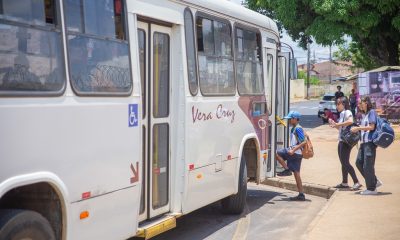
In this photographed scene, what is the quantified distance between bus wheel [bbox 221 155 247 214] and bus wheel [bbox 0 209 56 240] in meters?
4.71

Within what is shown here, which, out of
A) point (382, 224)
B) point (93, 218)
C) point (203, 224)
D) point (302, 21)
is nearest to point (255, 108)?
point (203, 224)

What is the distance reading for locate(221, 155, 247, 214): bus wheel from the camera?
9648 millimetres

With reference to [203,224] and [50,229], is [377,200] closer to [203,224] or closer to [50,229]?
[203,224]

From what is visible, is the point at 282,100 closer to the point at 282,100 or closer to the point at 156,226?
the point at 282,100

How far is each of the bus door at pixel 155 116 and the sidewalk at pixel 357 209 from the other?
211cm

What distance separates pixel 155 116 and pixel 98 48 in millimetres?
1525

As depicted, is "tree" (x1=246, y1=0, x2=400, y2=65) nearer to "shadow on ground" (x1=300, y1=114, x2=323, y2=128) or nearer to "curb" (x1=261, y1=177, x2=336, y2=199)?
"shadow on ground" (x1=300, y1=114, x2=323, y2=128)

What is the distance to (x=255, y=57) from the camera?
10180 mm

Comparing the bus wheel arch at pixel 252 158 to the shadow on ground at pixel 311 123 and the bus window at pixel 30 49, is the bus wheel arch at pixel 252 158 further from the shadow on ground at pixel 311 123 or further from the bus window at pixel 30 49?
the shadow on ground at pixel 311 123

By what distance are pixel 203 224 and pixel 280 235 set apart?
118 centimetres

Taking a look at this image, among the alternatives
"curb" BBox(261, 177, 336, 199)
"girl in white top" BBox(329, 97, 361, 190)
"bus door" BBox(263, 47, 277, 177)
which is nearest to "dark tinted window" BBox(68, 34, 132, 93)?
"bus door" BBox(263, 47, 277, 177)

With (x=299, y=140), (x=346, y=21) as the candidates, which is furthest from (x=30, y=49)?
(x=346, y=21)

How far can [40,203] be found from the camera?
17.6 ft

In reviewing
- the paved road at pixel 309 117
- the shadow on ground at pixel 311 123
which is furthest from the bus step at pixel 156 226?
the shadow on ground at pixel 311 123
